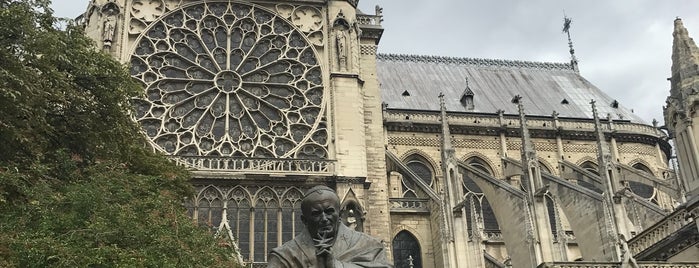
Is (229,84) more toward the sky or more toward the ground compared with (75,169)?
more toward the sky

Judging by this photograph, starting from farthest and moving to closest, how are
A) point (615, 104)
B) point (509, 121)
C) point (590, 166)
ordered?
point (615, 104)
point (590, 166)
point (509, 121)

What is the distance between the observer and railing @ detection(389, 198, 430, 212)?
22969 mm

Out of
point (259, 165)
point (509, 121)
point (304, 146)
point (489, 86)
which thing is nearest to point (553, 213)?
point (509, 121)

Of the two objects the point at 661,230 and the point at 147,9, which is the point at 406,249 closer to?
the point at 661,230

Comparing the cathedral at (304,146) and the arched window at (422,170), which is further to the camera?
the arched window at (422,170)

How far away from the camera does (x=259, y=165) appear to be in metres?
20.4

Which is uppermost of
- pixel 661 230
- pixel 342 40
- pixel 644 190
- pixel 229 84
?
pixel 342 40

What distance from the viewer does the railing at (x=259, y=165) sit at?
20078mm

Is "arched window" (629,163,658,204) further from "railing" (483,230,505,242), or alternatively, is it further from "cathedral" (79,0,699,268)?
"railing" (483,230,505,242)

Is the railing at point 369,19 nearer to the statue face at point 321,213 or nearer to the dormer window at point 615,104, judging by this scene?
the dormer window at point 615,104

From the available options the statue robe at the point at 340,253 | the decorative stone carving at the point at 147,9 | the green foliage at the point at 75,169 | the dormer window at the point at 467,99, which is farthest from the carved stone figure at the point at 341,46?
the statue robe at the point at 340,253

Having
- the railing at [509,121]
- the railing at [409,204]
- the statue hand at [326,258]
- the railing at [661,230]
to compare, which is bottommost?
the statue hand at [326,258]

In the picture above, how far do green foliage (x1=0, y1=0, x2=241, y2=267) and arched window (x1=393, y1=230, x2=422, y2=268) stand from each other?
28.6 ft

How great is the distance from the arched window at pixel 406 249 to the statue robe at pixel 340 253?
19.1 metres
